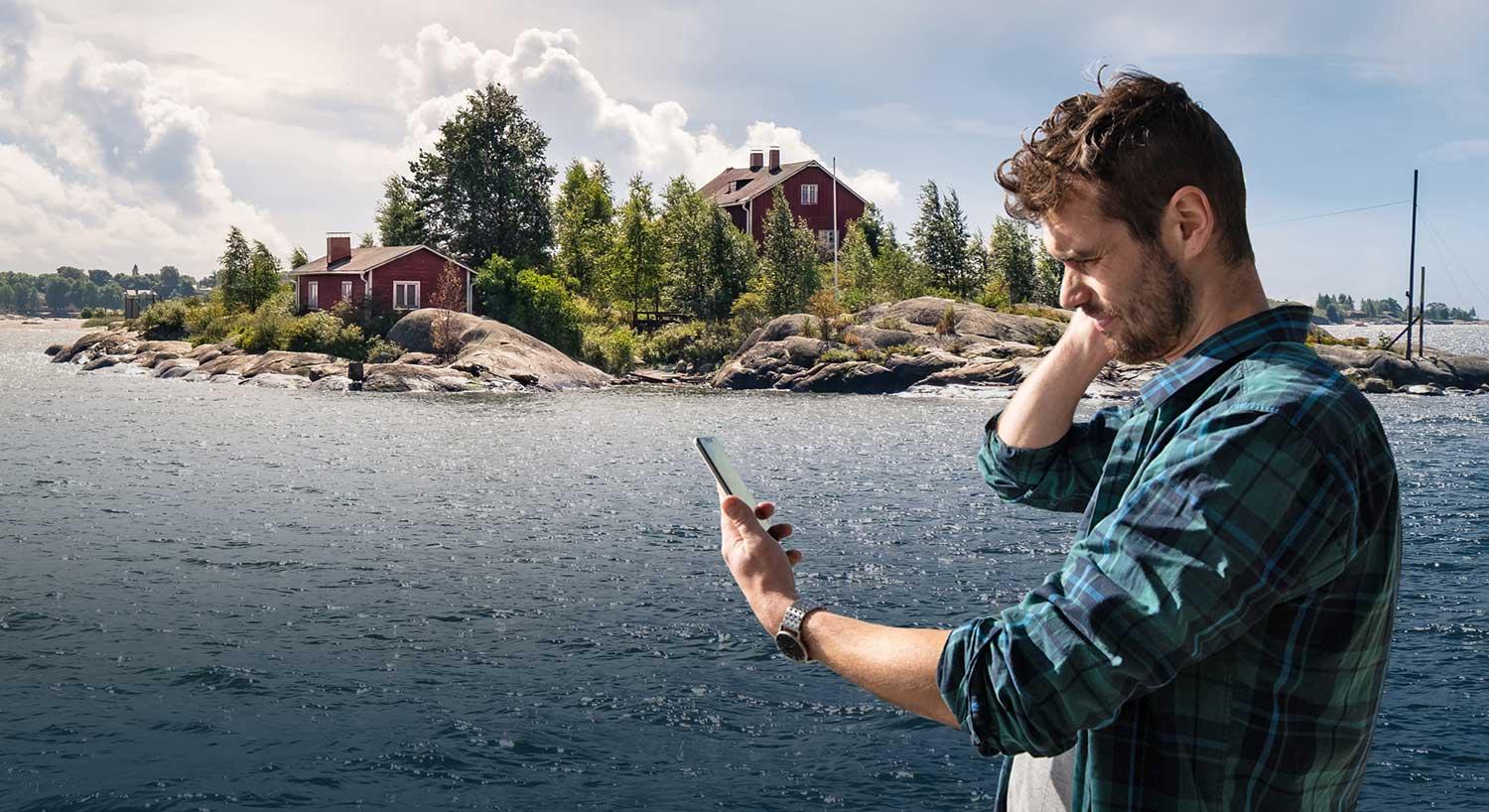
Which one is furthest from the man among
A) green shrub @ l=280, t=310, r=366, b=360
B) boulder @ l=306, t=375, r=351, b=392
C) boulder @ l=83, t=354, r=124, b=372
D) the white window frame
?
the white window frame

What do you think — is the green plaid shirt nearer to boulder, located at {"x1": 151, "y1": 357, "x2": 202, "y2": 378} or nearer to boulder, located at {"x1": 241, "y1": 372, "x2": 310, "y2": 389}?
boulder, located at {"x1": 241, "y1": 372, "x2": 310, "y2": 389}

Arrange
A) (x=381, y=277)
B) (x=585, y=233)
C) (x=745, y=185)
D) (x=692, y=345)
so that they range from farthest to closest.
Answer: (x=745, y=185) → (x=585, y=233) → (x=381, y=277) → (x=692, y=345)

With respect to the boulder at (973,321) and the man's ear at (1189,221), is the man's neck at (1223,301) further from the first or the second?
the boulder at (973,321)

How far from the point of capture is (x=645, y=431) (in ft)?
104

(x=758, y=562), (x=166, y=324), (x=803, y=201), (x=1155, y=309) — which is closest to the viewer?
(x=1155, y=309)

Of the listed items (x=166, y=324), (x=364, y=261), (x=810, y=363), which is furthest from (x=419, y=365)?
(x=166, y=324)

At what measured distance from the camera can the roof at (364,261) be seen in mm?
63250

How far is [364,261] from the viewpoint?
6544cm

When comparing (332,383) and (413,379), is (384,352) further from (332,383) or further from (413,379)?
(413,379)

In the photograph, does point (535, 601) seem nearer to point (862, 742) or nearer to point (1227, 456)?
point (862, 742)

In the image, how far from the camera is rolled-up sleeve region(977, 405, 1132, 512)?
259 cm

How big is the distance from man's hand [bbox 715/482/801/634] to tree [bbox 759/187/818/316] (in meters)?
58.6

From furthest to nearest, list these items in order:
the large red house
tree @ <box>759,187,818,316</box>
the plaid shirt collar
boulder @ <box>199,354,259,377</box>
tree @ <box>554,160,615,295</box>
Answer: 1. the large red house
2. tree @ <box>554,160,615,295</box>
3. tree @ <box>759,187,818,316</box>
4. boulder @ <box>199,354,259,377</box>
5. the plaid shirt collar

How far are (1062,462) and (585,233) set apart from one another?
7095cm
